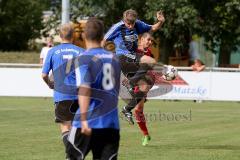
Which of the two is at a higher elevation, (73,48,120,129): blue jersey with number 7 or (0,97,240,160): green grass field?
(73,48,120,129): blue jersey with number 7

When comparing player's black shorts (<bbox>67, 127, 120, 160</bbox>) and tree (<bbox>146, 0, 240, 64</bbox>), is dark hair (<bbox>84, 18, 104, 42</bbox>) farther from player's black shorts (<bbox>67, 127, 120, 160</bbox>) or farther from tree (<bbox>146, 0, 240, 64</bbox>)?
tree (<bbox>146, 0, 240, 64</bbox>)

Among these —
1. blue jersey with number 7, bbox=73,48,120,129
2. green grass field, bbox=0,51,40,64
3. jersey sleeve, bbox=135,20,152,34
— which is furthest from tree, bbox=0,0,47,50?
blue jersey with number 7, bbox=73,48,120,129

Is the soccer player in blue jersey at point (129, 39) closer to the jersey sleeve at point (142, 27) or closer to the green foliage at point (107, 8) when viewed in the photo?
the jersey sleeve at point (142, 27)

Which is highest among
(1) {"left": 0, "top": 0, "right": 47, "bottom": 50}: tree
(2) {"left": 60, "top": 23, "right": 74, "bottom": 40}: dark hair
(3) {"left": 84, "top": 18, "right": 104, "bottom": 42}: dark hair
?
(3) {"left": 84, "top": 18, "right": 104, "bottom": 42}: dark hair

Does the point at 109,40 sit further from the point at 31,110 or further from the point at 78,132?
the point at 31,110

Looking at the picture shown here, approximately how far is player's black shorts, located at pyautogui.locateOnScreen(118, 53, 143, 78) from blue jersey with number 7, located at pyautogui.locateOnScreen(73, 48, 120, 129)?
5.76 meters

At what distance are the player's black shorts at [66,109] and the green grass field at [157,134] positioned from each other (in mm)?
1211

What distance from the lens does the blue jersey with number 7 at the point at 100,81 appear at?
8.01 meters

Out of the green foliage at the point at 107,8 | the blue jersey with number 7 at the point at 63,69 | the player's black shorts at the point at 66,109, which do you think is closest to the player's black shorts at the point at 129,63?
the blue jersey with number 7 at the point at 63,69

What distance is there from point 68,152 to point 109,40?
5.62 meters

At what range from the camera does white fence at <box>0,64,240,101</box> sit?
27734 mm

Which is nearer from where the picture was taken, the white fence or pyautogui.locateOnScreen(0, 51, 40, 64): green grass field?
the white fence

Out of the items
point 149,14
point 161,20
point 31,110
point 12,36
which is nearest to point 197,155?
point 161,20

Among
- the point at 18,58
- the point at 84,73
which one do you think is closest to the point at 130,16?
the point at 84,73
